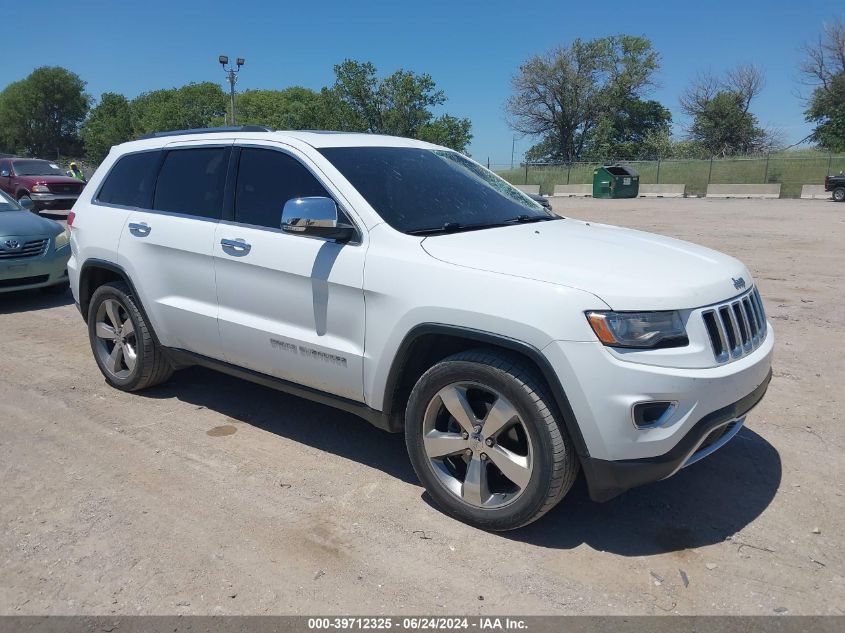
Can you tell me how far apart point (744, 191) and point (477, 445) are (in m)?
35.8

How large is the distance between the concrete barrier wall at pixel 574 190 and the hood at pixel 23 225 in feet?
Answer: 117

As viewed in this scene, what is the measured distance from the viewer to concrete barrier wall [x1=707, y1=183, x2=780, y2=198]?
33594mm

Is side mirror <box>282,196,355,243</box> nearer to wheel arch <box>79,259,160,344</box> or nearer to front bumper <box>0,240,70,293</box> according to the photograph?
wheel arch <box>79,259,160,344</box>

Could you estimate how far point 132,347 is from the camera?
4.93 meters

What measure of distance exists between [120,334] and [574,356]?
3.55 meters

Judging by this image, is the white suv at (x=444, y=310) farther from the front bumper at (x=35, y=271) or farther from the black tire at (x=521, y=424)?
the front bumper at (x=35, y=271)

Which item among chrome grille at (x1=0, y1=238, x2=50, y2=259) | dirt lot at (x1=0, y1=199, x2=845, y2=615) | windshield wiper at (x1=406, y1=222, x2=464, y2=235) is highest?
windshield wiper at (x1=406, y1=222, x2=464, y2=235)

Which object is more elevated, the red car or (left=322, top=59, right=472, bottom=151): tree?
(left=322, top=59, right=472, bottom=151): tree

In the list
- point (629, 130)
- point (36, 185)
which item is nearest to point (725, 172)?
point (629, 130)

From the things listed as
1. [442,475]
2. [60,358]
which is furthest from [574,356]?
[60,358]

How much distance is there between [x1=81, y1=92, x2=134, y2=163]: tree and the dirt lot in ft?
282

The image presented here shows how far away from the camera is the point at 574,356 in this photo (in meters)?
2.78

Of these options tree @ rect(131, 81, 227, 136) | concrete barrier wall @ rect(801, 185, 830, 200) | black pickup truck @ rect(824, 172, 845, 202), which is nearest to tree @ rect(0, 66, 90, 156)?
tree @ rect(131, 81, 227, 136)

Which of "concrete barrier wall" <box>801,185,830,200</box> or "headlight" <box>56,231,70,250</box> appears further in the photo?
"concrete barrier wall" <box>801,185,830,200</box>
